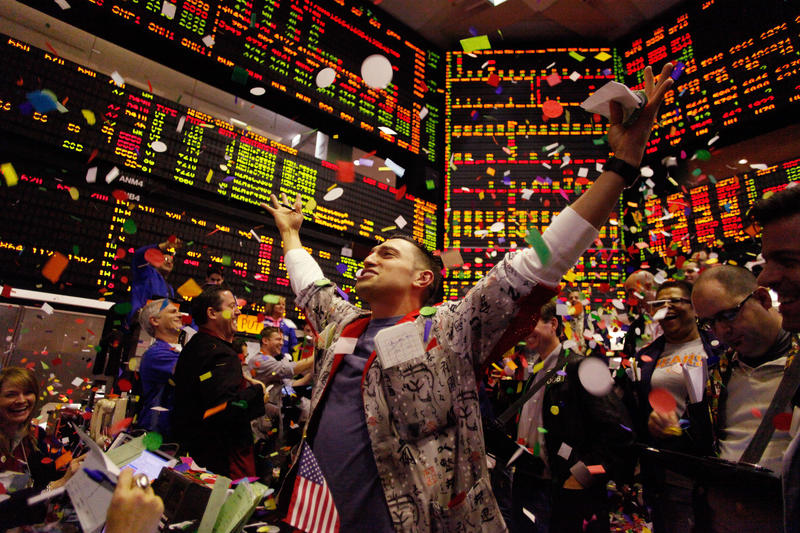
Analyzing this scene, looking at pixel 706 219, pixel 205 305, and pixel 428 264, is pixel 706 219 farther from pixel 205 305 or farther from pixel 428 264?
pixel 205 305

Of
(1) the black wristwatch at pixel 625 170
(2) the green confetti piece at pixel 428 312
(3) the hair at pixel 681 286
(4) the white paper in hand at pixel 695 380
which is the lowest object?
(4) the white paper in hand at pixel 695 380

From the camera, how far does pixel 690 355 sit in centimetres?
244

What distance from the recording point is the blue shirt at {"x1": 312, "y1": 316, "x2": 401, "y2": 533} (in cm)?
118

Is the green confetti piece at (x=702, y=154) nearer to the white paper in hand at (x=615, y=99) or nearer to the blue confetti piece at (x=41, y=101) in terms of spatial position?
the white paper in hand at (x=615, y=99)

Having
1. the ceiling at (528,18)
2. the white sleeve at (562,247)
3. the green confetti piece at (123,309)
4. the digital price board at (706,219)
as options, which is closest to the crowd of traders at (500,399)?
the white sleeve at (562,247)

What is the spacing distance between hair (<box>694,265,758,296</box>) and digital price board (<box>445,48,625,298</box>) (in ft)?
12.0

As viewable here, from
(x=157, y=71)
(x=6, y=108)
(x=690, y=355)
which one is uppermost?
(x=157, y=71)

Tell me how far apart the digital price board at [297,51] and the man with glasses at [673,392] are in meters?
4.20

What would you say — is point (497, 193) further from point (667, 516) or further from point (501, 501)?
point (667, 516)

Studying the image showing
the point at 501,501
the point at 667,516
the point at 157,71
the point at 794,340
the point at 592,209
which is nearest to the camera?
the point at 592,209

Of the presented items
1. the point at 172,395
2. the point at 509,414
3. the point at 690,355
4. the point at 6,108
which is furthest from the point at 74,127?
the point at 690,355

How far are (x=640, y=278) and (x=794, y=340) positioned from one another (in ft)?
9.72

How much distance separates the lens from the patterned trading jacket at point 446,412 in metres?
1.16

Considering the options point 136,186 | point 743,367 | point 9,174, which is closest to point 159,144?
point 136,186
